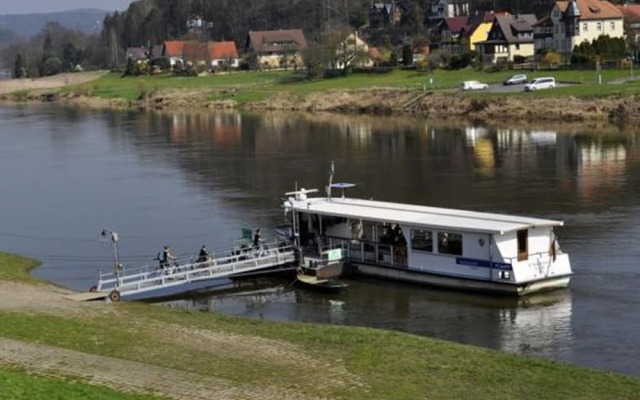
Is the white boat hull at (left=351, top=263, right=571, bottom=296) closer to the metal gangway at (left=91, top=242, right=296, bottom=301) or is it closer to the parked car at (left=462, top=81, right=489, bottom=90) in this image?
the metal gangway at (left=91, top=242, right=296, bottom=301)

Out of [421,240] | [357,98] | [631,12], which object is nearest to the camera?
[421,240]

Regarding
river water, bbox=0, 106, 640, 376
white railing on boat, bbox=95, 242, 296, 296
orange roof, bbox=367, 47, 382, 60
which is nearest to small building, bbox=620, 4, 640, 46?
orange roof, bbox=367, 47, 382, 60

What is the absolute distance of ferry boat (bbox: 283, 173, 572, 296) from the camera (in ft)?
122

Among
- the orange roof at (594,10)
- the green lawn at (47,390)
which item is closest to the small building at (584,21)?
the orange roof at (594,10)

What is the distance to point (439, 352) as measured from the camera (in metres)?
27.3

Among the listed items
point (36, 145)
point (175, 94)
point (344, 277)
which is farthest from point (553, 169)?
point (175, 94)

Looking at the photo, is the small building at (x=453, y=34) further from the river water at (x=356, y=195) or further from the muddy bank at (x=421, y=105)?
the river water at (x=356, y=195)

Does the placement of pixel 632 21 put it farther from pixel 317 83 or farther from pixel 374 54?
pixel 317 83

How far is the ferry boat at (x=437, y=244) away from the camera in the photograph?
122 ft

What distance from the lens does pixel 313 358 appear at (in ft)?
86.4

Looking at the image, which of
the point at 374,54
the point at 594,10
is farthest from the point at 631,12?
the point at 374,54

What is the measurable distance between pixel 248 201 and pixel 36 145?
47.5m

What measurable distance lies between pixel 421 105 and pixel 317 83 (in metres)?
32.5

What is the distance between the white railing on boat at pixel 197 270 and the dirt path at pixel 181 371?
8601 mm
